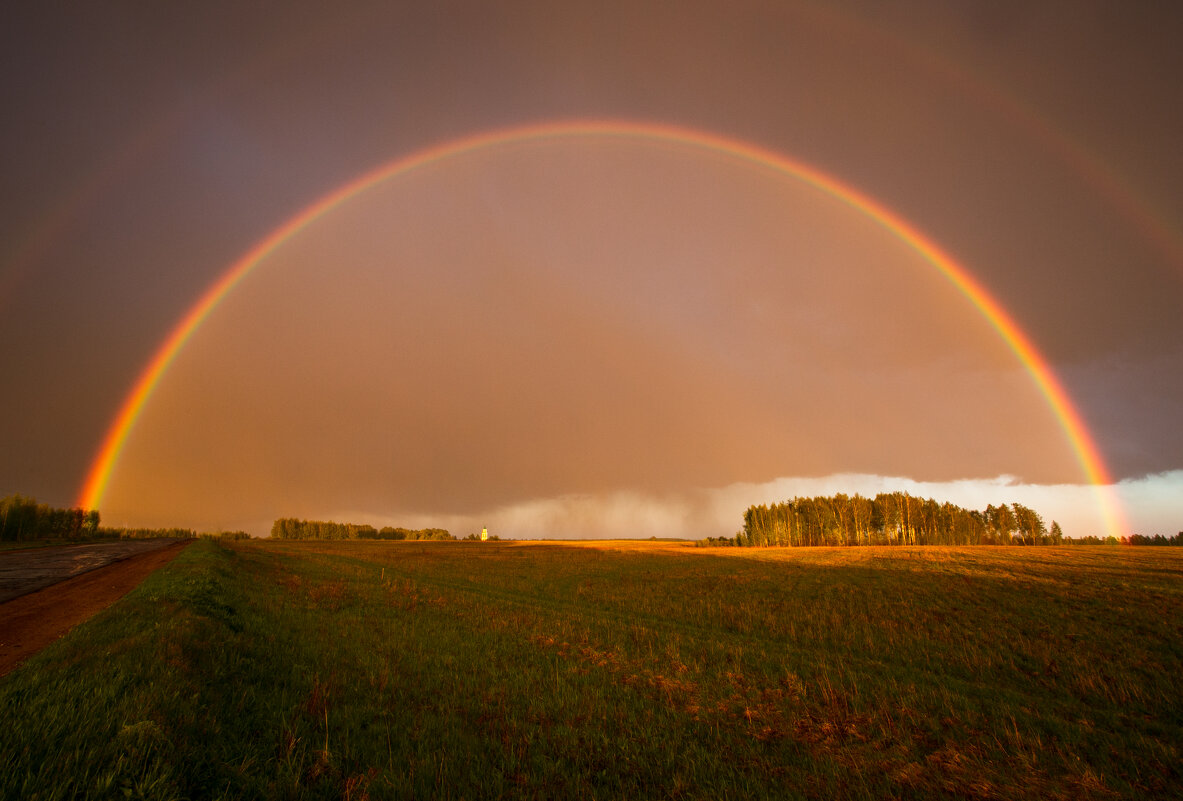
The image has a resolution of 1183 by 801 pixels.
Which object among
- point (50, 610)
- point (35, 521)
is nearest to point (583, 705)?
point (50, 610)

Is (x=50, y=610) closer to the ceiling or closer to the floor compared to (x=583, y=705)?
closer to the ceiling

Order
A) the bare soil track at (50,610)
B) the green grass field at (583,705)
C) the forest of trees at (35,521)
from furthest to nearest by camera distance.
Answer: the forest of trees at (35,521)
the bare soil track at (50,610)
the green grass field at (583,705)

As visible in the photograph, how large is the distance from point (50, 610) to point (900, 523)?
575ft

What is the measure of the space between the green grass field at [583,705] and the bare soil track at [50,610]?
48.4 inches

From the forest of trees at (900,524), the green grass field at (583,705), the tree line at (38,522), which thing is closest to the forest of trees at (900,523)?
the forest of trees at (900,524)

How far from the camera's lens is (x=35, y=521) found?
361 feet

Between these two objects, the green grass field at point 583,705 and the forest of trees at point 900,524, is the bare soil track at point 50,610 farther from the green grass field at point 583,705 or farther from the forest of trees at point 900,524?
the forest of trees at point 900,524

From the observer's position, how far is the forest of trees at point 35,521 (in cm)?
10238

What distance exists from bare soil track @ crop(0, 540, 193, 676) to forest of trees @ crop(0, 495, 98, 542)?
109 m

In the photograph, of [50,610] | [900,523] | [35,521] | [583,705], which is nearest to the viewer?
[583,705]

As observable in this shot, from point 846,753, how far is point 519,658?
844 centimetres

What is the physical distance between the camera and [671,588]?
104ft

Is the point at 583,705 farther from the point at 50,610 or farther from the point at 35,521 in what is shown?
the point at 35,521

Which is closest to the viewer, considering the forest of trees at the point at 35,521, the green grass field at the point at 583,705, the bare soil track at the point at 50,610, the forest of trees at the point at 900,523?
the green grass field at the point at 583,705
